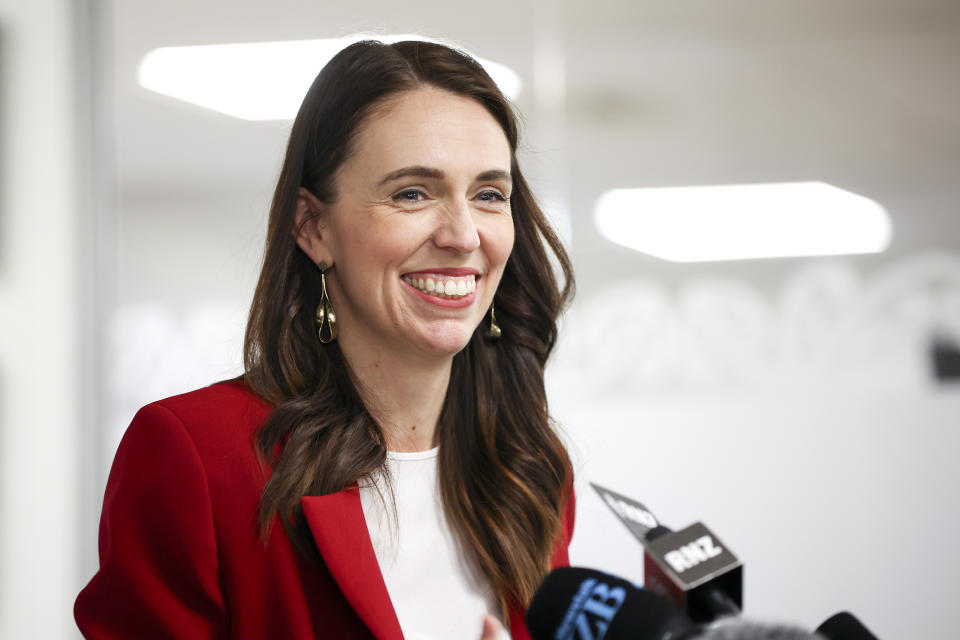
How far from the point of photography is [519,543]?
133 centimetres

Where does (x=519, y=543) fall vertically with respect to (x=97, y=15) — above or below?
below

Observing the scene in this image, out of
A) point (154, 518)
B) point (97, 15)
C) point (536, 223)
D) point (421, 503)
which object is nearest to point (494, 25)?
point (97, 15)

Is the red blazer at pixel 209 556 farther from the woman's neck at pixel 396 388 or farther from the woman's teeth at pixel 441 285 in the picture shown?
the woman's teeth at pixel 441 285

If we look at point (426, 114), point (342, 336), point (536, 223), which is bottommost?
point (342, 336)

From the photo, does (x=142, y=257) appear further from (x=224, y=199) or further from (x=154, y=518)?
(x=154, y=518)

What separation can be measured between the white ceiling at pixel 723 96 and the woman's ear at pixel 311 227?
160cm

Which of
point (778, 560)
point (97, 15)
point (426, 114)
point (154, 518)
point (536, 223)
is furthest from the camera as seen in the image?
point (97, 15)

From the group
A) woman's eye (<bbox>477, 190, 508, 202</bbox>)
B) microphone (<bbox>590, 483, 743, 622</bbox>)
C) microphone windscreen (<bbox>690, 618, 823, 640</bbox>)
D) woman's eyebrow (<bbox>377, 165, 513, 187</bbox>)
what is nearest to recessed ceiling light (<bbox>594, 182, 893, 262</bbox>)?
woman's eye (<bbox>477, 190, 508, 202</bbox>)

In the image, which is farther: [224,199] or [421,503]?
[224,199]

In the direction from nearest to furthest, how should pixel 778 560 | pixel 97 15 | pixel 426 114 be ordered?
pixel 426 114, pixel 778 560, pixel 97 15

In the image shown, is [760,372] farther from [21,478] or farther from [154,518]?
[21,478]

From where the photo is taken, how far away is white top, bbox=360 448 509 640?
1.23 metres

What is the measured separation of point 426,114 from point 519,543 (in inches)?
25.3

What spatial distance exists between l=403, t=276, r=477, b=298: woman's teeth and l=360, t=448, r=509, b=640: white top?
0.25 m
